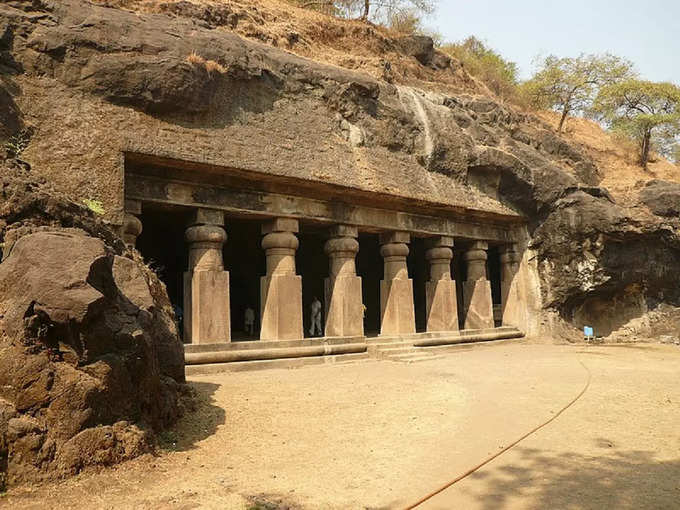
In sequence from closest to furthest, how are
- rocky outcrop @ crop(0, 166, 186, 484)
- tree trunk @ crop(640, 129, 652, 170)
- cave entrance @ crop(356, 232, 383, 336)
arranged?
rocky outcrop @ crop(0, 166, 186, 484) < cave entrance @ crop(356, 232, 383, 336) < tree trunk @ crop(640, 129, 652, 170)

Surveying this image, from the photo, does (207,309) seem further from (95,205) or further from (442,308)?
(442,308)

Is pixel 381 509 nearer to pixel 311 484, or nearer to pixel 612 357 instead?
pixel 311 484

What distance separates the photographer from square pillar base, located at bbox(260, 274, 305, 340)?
10.6 metres

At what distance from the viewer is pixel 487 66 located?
86.8ft

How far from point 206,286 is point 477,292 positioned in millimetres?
7770

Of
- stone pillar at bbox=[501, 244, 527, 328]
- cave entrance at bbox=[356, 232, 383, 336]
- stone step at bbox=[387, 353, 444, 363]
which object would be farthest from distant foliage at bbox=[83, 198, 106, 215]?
stone pillar at bbox=[501, 244, 527, 328]

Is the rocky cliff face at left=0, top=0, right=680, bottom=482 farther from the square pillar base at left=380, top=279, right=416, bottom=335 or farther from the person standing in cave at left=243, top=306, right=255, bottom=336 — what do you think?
the person standing in cave at left=243, top=306, right=255, bottom=336

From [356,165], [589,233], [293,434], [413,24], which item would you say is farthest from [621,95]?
[293,434]

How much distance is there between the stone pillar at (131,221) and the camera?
8.88 meters

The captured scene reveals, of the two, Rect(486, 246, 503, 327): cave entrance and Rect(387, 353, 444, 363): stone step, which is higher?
Rect(486, 246, 503, 327): cave entrance

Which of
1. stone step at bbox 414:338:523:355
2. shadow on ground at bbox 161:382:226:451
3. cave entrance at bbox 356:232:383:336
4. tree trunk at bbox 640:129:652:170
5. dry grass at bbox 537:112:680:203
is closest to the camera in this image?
shadow on ground at bbox 161:382:226:451

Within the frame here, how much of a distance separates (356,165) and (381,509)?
29.0 feet

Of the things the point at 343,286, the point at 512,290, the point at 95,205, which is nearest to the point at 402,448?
the point at 95,205

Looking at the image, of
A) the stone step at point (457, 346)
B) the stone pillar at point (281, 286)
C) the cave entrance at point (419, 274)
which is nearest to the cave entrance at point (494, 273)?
the cave entrance at point (419, 274)
